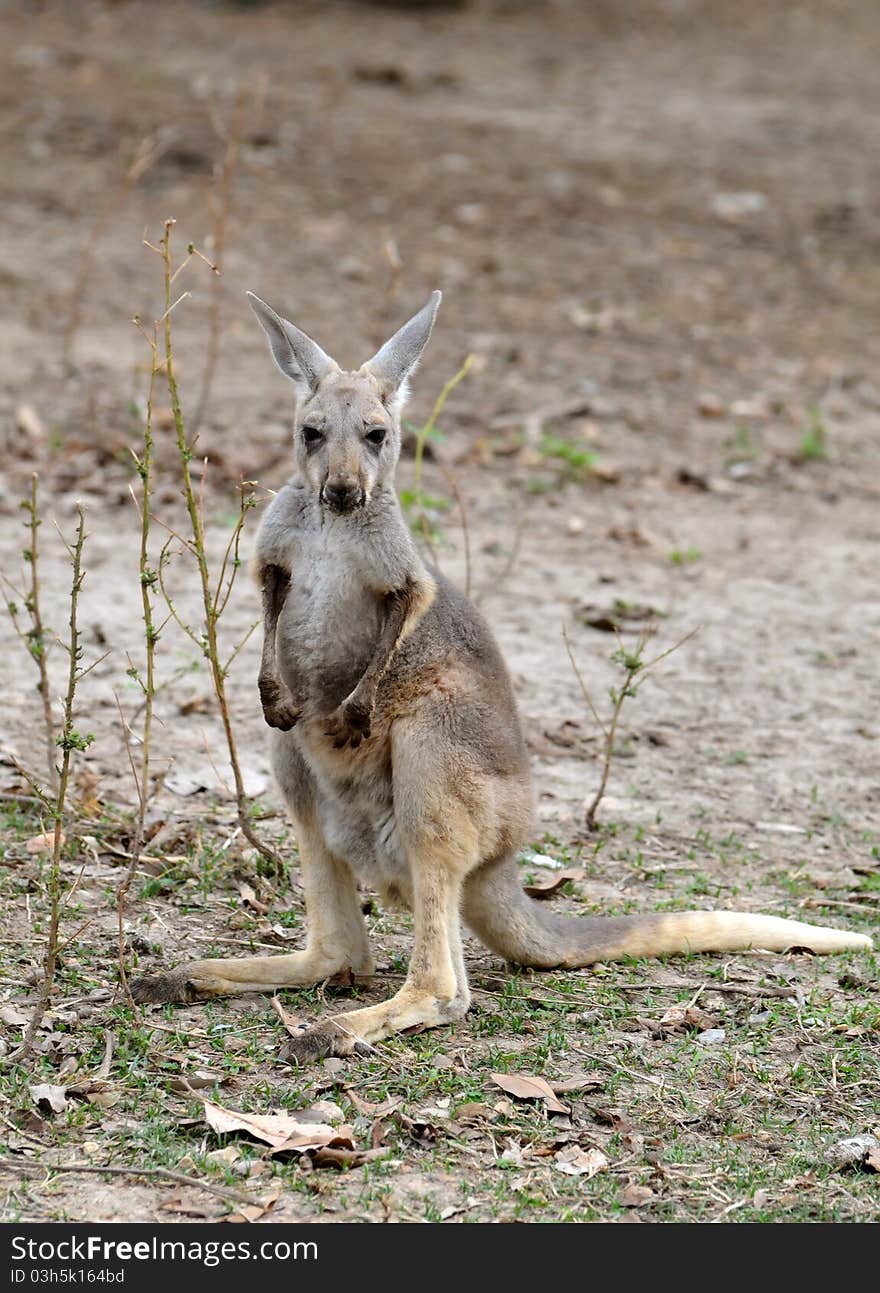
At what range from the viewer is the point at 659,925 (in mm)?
4070

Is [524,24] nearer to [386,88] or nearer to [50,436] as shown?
[386,88]

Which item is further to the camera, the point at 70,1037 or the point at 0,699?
the point at 0,699

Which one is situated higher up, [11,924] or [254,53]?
[254,53]

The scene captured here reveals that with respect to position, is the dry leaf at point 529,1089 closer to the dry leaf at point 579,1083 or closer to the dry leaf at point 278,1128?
the dry leaf at point 579,1083

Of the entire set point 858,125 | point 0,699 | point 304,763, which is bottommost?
point 0,699

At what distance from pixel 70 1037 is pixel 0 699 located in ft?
6.78

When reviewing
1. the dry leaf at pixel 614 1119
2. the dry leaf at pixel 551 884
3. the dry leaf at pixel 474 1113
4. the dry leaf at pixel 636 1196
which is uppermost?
→ the dry leaf at pixel 636 1196

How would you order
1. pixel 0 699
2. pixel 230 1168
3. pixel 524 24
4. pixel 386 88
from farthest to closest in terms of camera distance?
→ pixel 524 24, pixel 386 88, pixel 0 699, pixel 230 1168

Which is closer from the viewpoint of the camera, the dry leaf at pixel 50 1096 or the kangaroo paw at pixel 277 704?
the dry leaf at pixel 50 1096

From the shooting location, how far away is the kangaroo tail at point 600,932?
3910 mm

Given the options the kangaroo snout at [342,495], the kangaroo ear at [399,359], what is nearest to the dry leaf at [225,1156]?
the kangaroo snout at [342,495]

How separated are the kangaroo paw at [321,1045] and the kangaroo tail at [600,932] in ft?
1.59

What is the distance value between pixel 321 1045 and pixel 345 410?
1377mm
